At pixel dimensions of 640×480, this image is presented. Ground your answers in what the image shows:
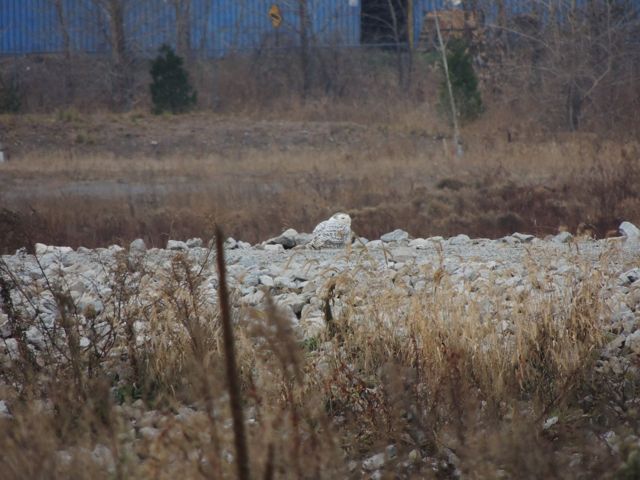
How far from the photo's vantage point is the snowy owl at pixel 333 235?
10242 mm

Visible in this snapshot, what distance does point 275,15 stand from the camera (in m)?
31.0

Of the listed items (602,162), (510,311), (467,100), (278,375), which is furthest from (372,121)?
(278,375)

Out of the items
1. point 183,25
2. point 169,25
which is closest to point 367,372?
point 183,25

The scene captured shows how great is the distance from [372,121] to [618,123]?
21.1 feet

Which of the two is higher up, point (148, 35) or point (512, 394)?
point (148, 35)

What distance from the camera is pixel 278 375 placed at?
4750 mm

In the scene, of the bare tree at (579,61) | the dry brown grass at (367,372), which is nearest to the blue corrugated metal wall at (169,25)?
the bare tree at (579,61)

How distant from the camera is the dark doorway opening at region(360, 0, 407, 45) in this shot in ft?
108

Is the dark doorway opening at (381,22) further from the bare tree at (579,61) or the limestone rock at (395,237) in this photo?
the limestone rock at (395,237)

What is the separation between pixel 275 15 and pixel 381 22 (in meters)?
4.56

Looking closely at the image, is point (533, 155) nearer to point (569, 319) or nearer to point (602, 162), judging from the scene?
point (602, 162)

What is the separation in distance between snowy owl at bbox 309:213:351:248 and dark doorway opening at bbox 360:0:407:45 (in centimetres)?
2317

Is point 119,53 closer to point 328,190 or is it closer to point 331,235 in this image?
point 328,190

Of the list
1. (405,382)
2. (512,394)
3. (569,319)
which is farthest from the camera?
(569,319)
